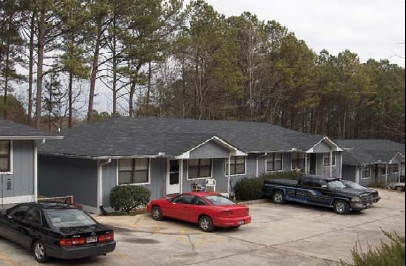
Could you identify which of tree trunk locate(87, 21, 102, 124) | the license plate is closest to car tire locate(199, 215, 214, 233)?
the license plate

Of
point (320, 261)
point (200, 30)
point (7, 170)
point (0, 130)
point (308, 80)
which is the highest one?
point (200, 30)

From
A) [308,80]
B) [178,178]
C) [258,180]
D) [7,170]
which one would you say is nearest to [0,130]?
[7,170]

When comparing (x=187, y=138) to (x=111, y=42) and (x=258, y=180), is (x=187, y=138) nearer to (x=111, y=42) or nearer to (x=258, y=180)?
(x=258, y=180)

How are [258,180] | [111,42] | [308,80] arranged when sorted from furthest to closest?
[308,80]
[111,42]
[258,180]

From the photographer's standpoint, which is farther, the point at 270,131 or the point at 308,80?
the point at 308,80

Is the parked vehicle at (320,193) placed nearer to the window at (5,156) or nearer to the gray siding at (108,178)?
the gray siding at (108,178)

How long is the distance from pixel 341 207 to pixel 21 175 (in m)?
14.8

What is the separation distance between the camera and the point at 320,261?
13867 millimetres

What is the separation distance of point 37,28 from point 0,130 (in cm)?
1727

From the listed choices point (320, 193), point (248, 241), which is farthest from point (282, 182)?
point (248, 241)

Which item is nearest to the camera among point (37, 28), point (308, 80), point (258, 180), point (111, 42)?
point (258, 180)

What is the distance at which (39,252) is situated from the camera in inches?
467

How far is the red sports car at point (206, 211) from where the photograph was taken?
55.5 ft

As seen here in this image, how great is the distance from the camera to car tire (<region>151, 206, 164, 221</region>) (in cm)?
1886
